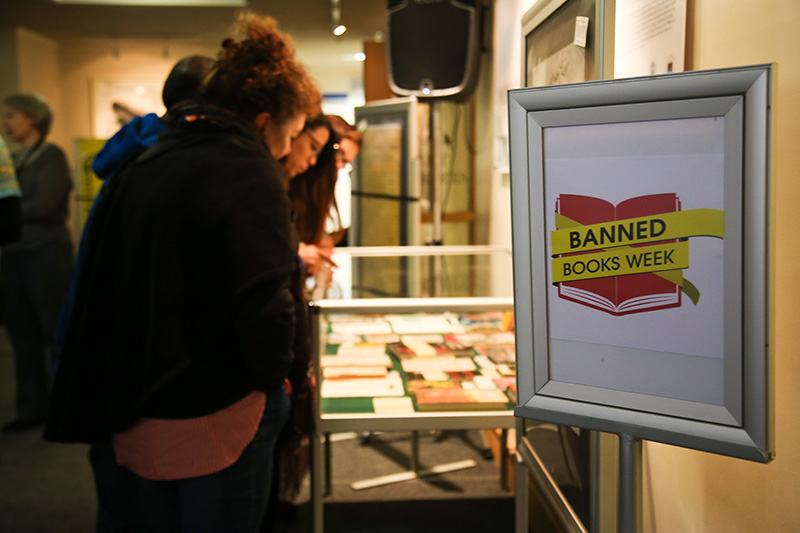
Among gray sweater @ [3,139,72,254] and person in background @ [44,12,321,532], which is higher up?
gray sweater @ [3,139,72,254]

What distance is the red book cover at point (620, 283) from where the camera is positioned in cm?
79

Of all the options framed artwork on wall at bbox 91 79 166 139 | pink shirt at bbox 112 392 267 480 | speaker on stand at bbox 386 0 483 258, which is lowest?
pink shirt at bbox 112 392 267 480

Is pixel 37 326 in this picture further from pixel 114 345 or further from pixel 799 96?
pixel 799 96

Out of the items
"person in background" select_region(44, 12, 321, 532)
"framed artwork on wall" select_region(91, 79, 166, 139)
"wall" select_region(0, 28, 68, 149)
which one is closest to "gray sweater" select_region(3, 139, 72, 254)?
"person in background" select_region(44, 12, 321, 532)

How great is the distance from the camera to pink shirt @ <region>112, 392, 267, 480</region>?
1192 millimetres

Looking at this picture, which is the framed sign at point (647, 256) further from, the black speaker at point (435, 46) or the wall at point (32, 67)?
the wall at point (32, 67)

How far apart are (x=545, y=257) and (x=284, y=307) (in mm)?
533

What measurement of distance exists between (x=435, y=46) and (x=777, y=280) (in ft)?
8.24

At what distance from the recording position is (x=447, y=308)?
1607mm

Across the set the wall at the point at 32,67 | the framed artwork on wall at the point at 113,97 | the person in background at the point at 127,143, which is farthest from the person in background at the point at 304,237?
the framed artwork on wall at the point at 113,97

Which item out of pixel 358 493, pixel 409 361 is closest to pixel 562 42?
pixel 409 361

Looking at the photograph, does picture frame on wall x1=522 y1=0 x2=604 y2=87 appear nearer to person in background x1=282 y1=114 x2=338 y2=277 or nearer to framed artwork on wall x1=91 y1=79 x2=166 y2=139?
person in background x1=282 y1=114 x2=338 y2=277

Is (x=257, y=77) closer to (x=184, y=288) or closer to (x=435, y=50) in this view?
(x=184, y=288)

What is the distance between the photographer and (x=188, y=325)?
1.16 metres
